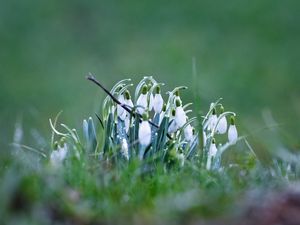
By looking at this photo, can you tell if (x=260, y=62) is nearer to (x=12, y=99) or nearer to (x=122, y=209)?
(x=12, y=99)

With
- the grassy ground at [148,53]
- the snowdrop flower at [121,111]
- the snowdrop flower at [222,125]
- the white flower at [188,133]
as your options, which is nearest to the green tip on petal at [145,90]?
the snowdrop flower at [121,111]

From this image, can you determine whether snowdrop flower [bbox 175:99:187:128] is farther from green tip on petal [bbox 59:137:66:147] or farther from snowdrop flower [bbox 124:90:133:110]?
green tip on petal [bbox 59:137:66:147]

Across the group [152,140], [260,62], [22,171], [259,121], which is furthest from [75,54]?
[22,171]

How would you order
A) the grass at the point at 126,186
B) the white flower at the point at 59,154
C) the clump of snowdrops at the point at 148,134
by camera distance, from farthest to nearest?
the clump of snowdrops at the point at 148,134
the white flower at the point at 59,154
the grass at the point at 126,186

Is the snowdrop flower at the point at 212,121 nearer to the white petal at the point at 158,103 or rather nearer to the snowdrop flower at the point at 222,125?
the snowdrop flower at the point at 222,125

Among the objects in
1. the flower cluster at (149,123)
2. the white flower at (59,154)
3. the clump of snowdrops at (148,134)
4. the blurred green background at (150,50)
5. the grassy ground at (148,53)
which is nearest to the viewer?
the white flower at (59,154)

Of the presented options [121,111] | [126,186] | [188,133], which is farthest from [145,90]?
[126,186]

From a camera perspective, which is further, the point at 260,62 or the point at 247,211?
the point at 260,62
